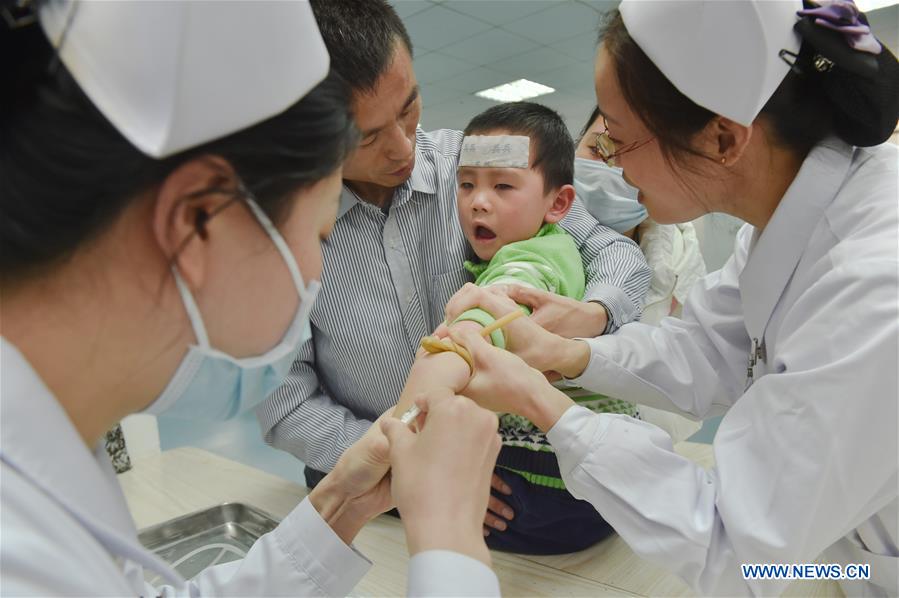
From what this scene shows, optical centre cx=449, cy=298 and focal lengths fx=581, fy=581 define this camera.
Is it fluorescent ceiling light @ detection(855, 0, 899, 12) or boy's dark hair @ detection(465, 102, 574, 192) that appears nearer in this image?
boy's dark hair @ detection(465, 102, 574, 192)

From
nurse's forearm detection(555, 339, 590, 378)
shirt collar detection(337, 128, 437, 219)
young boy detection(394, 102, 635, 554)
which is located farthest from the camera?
shirt collar detection(337, 128, 437, 219)

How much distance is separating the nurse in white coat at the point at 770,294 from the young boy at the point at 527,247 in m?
0.26

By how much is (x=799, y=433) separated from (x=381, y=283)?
1001mm

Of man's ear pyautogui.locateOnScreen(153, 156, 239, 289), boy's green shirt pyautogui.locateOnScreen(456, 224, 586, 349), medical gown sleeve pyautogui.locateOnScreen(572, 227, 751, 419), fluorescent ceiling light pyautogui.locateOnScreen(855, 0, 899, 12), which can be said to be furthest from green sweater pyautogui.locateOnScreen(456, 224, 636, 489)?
fluorescent ceiling light pyautogui.locateOnScreen(855, 0, 899, 12)

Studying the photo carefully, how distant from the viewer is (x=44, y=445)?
1.93 ft

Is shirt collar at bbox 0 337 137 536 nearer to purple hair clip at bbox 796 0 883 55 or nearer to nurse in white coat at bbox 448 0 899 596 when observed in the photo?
nurse in white coat at bbox 448 0 899 596

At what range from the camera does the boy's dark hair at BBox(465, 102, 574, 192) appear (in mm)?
1787

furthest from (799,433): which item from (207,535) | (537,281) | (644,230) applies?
(207,535)

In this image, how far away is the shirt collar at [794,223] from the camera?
108cm

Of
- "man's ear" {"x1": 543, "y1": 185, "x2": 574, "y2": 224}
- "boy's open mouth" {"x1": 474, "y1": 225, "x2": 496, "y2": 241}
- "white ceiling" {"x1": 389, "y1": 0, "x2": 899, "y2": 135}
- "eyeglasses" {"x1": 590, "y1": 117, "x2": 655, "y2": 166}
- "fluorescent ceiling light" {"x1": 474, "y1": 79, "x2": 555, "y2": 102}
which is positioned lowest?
"fluorescent ceiling light" {"x1": 474, "y1": 79, "x2": 555, "y2": 102}

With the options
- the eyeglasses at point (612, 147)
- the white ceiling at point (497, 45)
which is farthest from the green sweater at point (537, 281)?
the white ceiling at point (497, 45)

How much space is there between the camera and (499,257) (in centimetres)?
166

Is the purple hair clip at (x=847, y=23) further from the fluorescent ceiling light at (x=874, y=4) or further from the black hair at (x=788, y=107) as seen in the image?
the fluorescent ceiling light at (x=874, y=4)

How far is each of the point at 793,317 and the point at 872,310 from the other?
0.19m
